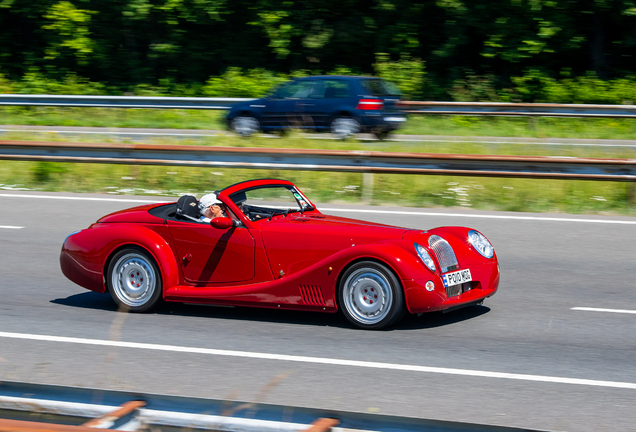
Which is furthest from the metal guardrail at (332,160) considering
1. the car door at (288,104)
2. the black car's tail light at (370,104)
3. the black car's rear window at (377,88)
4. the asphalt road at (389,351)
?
the car door at (288,104)

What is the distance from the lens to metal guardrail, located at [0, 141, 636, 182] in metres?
11.5

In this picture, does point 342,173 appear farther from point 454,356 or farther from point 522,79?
point 522,79

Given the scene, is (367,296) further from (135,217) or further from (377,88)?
(377,88)

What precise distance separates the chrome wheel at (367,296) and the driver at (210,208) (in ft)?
4.46

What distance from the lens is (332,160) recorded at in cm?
1246

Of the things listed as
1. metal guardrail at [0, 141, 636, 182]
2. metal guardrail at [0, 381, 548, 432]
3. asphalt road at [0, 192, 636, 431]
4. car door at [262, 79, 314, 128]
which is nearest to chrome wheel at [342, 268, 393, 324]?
asphalt road at [0, 192, 636, 431]

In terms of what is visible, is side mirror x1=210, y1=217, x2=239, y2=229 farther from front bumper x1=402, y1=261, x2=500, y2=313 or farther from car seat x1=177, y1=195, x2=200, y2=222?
front bumper x1=402, y1=261, x2=500, y2=313

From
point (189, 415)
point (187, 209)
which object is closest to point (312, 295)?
point (187, 209)

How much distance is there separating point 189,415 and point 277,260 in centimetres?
292

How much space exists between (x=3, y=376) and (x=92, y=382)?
0.64 metres

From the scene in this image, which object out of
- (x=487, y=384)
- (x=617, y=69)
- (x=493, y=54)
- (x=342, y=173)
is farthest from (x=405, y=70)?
(x=487, y=384)

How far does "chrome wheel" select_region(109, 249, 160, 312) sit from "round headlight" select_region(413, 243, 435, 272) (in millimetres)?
2316

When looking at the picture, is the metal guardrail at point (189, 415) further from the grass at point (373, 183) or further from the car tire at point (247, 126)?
the car tire at point (247, 126)

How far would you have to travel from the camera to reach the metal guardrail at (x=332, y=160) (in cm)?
1152
